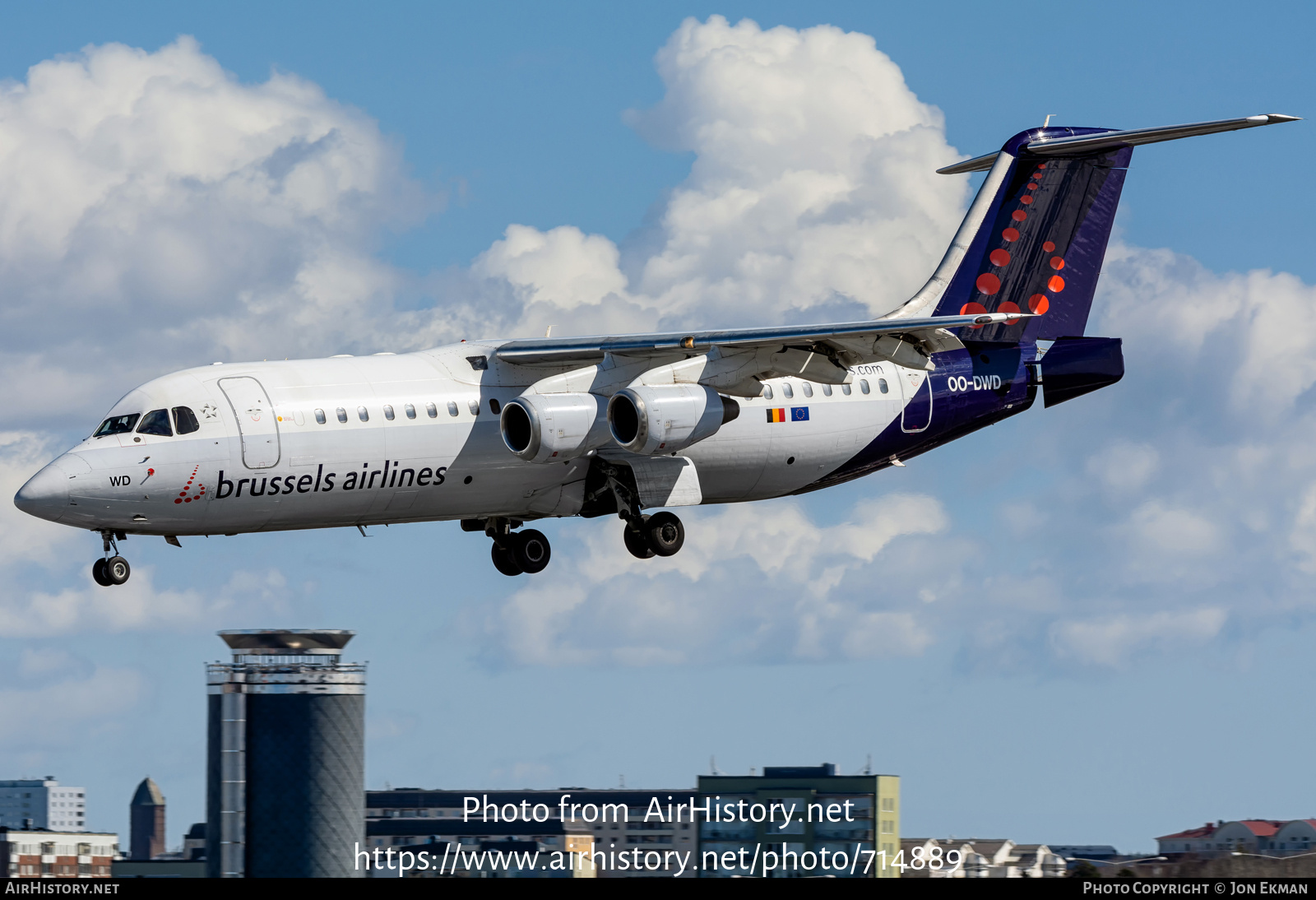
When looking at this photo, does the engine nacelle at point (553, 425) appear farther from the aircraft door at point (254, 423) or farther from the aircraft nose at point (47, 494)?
the aircraft nose at point (47, 494)

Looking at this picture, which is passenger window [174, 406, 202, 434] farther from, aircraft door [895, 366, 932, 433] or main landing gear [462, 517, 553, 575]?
aircraft door [895, 366, 932, 433]

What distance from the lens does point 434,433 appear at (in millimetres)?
27156

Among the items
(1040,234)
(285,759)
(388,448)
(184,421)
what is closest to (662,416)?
(388,448)

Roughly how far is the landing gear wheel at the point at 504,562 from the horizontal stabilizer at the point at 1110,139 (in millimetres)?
10664

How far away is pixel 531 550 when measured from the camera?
3055 centimetres

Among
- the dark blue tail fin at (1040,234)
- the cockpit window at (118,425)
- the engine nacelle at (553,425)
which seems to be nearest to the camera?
the cockpit window at (118,425)

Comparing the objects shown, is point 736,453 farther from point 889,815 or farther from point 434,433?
point 889,815

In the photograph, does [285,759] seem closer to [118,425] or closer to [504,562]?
[504,562]

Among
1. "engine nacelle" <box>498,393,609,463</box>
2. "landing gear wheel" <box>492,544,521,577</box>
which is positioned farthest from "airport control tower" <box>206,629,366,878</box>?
"engine nacelle" <box>498,393,609,463</box>

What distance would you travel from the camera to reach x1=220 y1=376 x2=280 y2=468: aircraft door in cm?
2592

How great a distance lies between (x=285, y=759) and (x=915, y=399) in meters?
51.6

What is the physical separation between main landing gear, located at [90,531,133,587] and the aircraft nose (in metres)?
0.97

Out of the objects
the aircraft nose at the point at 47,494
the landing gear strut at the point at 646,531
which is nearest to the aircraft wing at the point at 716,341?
the landing gear strut at the point at 646,531

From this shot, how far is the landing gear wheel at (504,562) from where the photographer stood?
30516 millimetres
